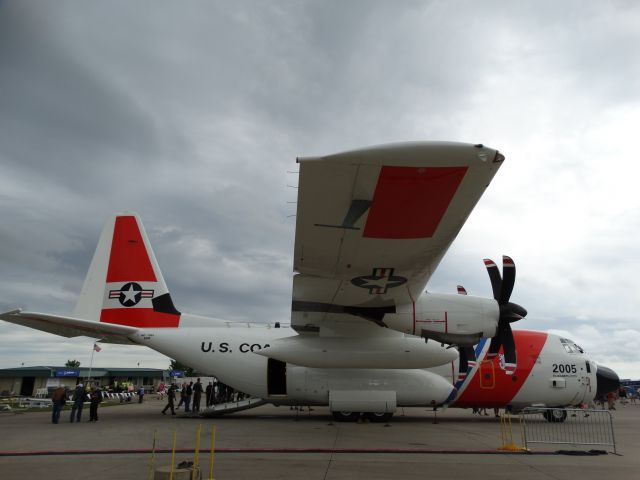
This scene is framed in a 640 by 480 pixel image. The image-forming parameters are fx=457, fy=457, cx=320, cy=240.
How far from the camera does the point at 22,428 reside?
13.7 metres

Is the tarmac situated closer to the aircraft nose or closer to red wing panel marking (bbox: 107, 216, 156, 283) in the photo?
the aircraft nose

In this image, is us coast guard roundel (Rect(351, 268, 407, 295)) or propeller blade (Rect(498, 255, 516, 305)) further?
propeller blade (Rect(498, 255, 516, 305))

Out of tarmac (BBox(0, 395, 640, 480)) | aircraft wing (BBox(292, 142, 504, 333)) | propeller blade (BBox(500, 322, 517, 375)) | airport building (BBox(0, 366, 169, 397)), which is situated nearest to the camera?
aircraft wing (BBox(292, 142, 504, 333))

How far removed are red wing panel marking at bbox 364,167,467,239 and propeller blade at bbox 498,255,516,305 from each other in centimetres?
→ 436

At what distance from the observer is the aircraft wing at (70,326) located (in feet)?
43.4

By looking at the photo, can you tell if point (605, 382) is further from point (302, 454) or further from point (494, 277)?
point (302, 454)

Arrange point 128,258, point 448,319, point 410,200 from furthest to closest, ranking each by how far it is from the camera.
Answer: point 128,258 < point 448,319 < point 410,200

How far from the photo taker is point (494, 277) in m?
11.6

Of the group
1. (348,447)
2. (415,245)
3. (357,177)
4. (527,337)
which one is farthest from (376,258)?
(527,337)

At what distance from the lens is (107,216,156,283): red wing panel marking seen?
1636cm

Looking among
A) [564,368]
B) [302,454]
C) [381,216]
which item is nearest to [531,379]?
[564,368]

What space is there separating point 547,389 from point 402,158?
14101mm

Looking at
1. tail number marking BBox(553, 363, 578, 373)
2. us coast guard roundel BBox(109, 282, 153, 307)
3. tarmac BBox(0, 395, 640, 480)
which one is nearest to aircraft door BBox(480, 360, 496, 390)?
tarmac BBox(0, 395, 640, 480)

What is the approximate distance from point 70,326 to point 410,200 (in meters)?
12.3
